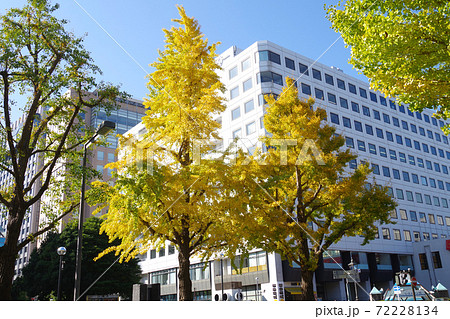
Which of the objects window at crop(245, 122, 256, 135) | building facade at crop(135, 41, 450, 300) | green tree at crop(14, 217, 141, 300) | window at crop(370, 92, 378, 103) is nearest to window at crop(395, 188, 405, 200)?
building facade at crop(135, 41, 450, 300)

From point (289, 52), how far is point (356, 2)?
124ft

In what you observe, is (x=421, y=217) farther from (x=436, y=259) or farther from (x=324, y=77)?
(x=324, y=77)

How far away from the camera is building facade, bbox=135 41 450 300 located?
4284cm

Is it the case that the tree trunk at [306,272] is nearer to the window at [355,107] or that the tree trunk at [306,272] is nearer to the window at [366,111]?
the window at [355,107]

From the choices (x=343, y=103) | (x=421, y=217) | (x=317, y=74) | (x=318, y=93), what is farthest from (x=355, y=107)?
(x=421, y=217)

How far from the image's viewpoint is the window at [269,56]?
149ft

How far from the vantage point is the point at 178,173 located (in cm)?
1430

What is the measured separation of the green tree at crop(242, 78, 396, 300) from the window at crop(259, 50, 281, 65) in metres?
26.7

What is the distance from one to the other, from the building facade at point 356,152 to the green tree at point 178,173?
20.5m

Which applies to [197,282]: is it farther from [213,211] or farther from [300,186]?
[213,211]

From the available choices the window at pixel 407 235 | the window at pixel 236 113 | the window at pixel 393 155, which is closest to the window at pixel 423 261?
the window at pixel 407 235

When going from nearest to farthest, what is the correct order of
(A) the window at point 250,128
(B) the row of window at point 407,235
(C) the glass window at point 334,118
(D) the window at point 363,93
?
(A) the window at point 250,128 → (C) the glass window at point 334,118 → (B) the row of window at point 407,235 → (D) the window at point 363,93
